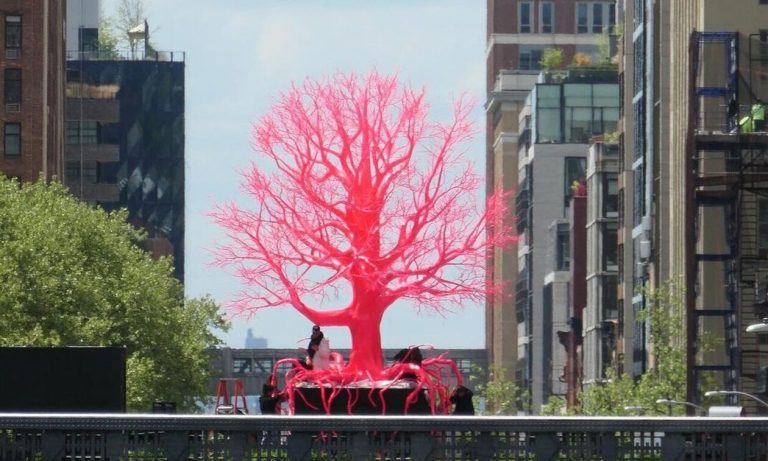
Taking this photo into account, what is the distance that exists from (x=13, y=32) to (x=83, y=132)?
228ft

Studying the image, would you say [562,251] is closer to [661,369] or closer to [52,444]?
[661,369]

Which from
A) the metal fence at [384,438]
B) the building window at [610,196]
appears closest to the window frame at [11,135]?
the building window at [610,196]

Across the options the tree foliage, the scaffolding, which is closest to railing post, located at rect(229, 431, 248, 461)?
the scaffolding

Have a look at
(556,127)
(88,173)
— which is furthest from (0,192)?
(88,173)

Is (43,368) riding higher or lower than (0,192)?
lower

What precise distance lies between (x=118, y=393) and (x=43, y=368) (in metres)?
1.11

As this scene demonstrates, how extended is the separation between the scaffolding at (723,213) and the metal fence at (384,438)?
50947mm

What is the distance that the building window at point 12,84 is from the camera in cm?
12494

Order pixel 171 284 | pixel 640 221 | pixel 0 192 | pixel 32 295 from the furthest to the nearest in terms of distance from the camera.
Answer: pixel 640 221, pixel 171 284, pixel 0 192, pixel 32 295

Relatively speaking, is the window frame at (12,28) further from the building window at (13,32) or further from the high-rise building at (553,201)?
the high-rise building at (553,201)

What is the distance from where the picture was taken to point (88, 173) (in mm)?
194875

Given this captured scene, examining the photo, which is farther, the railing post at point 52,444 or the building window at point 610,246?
the building window at point 610,246

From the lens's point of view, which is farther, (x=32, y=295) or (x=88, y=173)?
(x=88, y=173)

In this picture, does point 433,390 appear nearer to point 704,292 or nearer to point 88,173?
point 704,292
